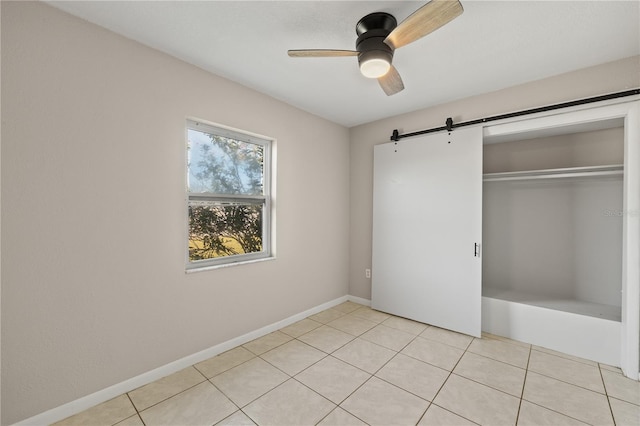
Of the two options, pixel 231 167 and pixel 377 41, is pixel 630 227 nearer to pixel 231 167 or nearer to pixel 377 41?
pixel 377 41

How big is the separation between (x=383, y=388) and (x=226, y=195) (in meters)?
2.13

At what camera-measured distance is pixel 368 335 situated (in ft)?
9.26

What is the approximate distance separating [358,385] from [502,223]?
2.59 metres

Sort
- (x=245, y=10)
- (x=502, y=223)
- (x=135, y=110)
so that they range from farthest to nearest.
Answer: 1. (x=502, y=223)
2. (x=135, y=110)
3. (x=245, y=10)

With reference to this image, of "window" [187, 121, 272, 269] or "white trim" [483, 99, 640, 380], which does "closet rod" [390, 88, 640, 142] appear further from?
"window" [187, 121, 272, 269]

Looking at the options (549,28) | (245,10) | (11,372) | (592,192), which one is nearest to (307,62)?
(245,10)

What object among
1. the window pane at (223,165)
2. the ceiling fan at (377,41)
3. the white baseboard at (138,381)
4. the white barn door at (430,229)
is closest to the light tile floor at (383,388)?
the white baseboard at (138,381)

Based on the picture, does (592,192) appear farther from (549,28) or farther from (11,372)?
(11,372)

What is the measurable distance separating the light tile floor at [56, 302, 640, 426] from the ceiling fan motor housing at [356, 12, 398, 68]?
2298 mm

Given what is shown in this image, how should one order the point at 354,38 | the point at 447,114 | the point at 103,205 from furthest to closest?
1. the point at 447,114
2. the point at 354,38
3. the point at 103,205

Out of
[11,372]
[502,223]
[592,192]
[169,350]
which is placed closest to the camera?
[11,372]

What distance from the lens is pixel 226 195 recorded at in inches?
102

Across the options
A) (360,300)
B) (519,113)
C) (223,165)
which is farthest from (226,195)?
(519,113)

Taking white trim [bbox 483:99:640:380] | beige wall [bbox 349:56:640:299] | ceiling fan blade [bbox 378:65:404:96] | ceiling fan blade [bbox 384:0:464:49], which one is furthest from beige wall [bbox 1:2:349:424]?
white trim [bbox 483:99:640:380]
